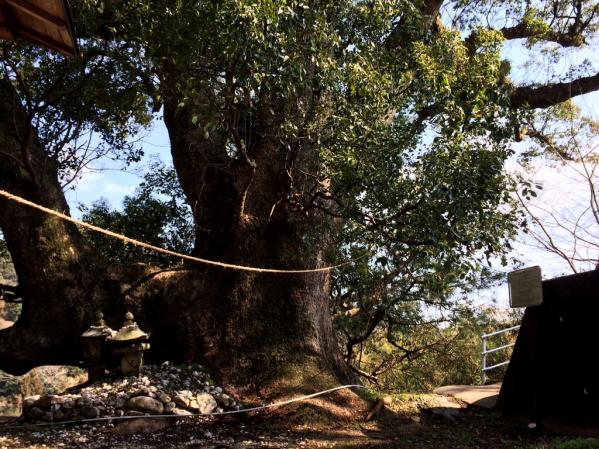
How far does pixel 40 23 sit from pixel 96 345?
12.5ft

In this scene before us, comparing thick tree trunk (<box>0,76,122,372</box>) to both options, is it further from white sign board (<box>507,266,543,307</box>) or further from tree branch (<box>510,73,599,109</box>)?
tree branch (<box>510,73,599,109</box>)

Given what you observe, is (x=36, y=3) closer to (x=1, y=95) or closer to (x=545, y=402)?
(x=1, y=95)

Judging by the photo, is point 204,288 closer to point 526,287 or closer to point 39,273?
point 39,273

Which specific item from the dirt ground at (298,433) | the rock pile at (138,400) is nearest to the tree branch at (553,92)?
the dirt ground at (298,433)

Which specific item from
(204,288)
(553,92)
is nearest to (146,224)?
(204,288)

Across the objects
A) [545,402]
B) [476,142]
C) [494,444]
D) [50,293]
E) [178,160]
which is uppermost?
[178,160]

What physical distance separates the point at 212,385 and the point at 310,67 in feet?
13.1

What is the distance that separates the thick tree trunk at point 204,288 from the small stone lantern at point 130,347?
0.64 meters

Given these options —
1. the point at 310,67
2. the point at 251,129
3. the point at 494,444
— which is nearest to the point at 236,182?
the point at 251,129

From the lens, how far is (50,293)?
696 cm

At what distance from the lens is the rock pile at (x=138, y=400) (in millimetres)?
5965

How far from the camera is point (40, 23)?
4645 mm

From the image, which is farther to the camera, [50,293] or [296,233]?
[296,233]

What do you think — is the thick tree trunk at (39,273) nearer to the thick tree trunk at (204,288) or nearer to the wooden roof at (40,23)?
the thick tree trunk at (204,288)
